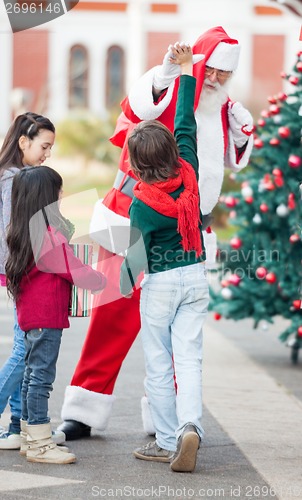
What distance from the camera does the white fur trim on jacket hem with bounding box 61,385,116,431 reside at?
5117 mm

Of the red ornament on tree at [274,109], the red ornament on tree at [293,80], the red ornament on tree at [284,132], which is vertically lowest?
the red ornament on tree at [284,132]

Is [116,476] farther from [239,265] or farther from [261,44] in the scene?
[261,44]

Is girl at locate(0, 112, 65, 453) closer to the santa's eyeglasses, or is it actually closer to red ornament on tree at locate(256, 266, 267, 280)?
the santa's eyeglasses

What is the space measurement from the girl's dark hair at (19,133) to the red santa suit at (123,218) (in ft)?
1.23

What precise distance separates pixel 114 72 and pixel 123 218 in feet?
135

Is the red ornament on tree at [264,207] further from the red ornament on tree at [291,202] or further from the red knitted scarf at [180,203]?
the red knitted scarf at [180,203]

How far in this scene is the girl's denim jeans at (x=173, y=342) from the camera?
14.9ft

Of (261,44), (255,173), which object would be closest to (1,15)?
(261,44)

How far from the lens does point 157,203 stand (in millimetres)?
4465

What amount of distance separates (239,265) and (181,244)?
3.04 m

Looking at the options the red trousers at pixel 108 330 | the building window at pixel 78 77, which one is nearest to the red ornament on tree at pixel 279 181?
the red trousers at pixel 108 330

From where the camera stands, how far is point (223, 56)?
493cm

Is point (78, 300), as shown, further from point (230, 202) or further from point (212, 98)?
point (230, 202)

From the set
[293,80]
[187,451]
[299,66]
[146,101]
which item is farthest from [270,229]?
[187,451]
